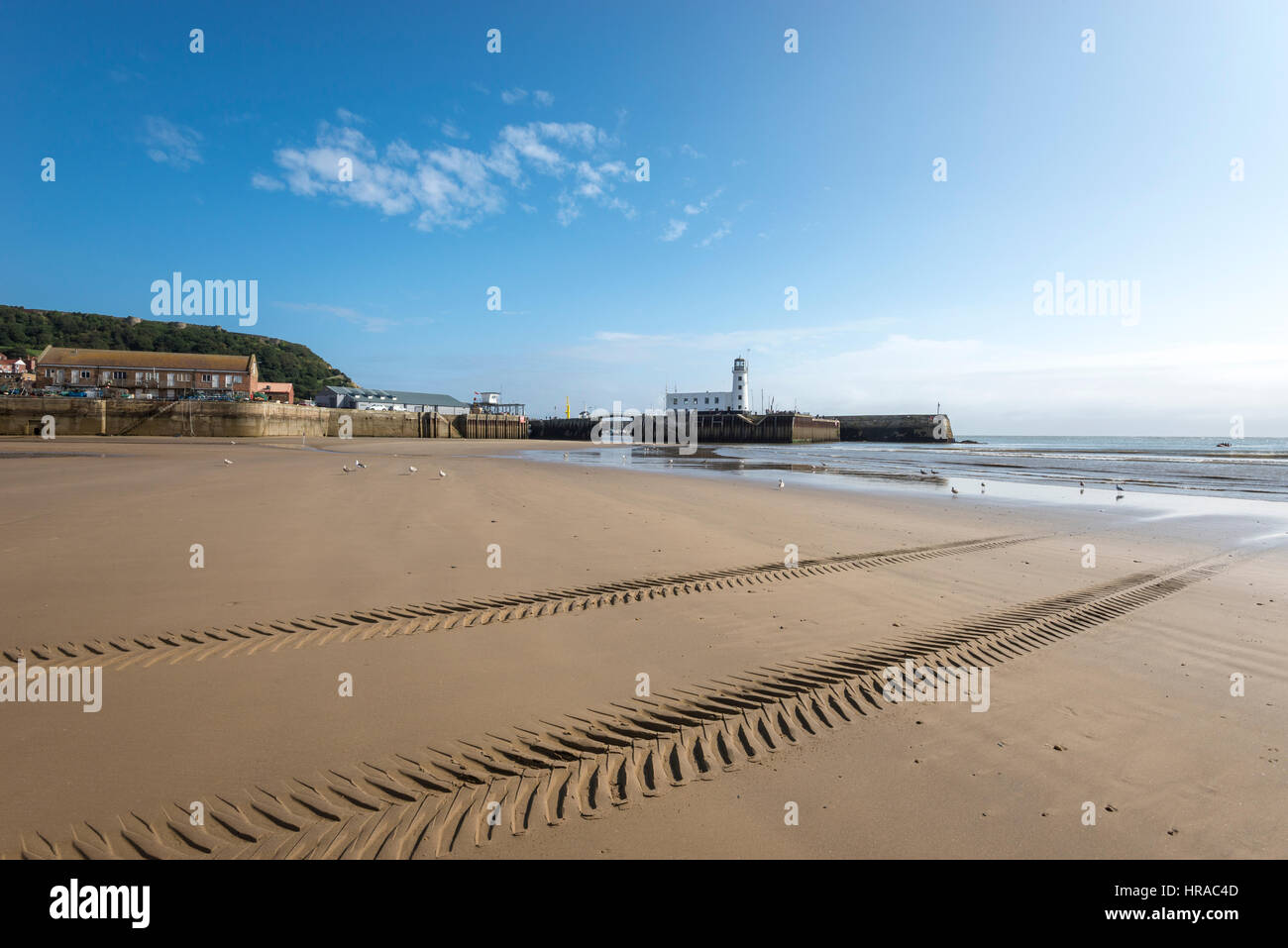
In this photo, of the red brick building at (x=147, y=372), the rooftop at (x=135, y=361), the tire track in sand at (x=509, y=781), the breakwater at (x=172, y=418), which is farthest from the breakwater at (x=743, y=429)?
the tire track in sand at (x=509, y=781)

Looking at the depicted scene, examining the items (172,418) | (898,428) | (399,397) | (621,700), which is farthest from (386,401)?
(621,700)

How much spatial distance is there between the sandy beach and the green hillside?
5042 inches

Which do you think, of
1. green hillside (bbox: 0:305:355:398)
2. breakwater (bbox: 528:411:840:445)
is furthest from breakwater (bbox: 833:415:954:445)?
green hillside (bbox: 0:305:355:398)

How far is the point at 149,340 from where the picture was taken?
384ft

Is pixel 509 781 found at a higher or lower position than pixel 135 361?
lower

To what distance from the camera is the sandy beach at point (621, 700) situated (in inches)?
101

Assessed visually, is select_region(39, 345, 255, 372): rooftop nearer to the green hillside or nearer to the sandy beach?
the green hillside

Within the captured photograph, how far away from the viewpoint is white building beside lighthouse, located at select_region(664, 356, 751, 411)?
11981cm

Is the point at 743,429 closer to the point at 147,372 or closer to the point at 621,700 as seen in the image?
the point at 147,372

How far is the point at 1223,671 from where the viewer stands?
4.46 metres

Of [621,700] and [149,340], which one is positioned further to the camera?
[149,340]

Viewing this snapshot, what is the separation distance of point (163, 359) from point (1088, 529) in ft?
314

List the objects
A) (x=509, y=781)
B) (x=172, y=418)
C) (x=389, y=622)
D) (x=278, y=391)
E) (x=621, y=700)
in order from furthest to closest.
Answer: (x=278, y=391), (x=172, y=418), (x=389, y=622), (x=621, y=700), (x=509, y=781)

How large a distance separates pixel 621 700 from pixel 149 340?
15579cm
